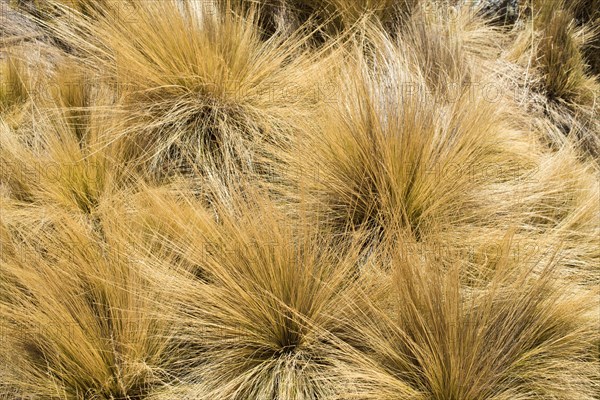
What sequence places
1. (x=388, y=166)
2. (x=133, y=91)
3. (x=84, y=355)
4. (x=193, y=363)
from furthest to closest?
(x=133, y=91) < (x=388, y=166) < (x=193, y=363) < (x=84, y=355)

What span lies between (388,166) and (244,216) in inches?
17.2

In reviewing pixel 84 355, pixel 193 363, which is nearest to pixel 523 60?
pixel 193 363

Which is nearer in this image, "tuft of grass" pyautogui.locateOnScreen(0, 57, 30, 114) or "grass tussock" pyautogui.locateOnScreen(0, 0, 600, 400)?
"grass tussock" pyautogui.locateOnScreen(0, 0, 600, 400)

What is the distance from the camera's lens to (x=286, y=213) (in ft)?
5.09

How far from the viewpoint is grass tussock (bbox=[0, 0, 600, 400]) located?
128 cm

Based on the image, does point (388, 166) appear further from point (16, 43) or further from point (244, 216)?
point (16, 43)

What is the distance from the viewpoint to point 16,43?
2355 millimetres

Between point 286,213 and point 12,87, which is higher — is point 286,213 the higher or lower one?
the higher one

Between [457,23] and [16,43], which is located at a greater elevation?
[457,23]

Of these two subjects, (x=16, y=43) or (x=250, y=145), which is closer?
(x=250, y=145)

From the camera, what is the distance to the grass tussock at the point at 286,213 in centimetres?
128

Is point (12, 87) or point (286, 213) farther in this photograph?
point (12, 87)

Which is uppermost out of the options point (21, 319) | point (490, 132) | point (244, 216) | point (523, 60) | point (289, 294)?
point (523, 60)

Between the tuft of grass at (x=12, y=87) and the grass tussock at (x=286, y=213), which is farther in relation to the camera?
the tuft of grass at (x=12, y=87)
